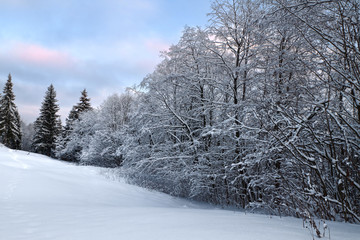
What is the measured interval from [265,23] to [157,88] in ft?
21.7

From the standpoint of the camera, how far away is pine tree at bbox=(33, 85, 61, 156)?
32.2 meters

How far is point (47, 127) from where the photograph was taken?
32312 millimetres

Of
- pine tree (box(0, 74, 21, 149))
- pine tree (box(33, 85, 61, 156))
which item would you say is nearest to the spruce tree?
pine tree (box(33, 85, 61, 156))

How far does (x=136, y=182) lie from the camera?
37.2 ft

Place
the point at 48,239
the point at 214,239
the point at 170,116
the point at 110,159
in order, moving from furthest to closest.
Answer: the point at 110,159
the point at 170,116
the point at 48,239
the point at 214,239

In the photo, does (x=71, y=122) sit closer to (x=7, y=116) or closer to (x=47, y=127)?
(x=47, y=127)

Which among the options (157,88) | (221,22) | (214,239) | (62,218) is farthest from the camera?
(157,88)

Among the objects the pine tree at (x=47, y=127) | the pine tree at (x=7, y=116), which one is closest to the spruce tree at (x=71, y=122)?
the pine tree at (x=47, y=127)

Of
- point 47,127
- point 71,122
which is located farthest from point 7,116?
point 71,122

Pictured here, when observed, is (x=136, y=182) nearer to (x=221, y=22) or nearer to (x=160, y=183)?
(x=160, y=183)

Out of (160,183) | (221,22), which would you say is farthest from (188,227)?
(160,183)

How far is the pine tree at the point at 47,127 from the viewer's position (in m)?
32.2

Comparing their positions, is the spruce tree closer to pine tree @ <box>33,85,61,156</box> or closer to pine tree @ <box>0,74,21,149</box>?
pine tree @ <box>33,85,61,156</box>

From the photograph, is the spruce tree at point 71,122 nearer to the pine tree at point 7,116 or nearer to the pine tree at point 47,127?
A: the pine tree at point 47,127
